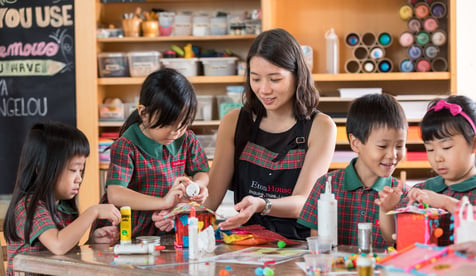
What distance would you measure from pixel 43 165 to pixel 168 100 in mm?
482

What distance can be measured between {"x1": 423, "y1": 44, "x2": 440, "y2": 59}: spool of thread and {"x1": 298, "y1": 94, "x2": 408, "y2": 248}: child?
228cm

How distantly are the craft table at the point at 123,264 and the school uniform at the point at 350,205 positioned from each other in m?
0.16

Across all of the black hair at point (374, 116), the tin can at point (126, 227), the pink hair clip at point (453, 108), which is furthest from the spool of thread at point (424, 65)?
the tin can at point (126, 227)

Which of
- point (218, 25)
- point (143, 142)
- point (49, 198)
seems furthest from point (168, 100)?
point (218, 25)

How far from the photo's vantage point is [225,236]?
214 cm

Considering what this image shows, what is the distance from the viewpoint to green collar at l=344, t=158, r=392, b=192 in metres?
2.12

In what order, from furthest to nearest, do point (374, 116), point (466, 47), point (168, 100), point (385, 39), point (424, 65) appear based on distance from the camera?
1. point (385, 39)
2. point (424, 65)
3. point (466, 47)
4. point (168, 100)
5. point (374, 116)

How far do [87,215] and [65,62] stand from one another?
2.74 m

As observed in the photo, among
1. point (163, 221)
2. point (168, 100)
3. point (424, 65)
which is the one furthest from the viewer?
point (424, 65)

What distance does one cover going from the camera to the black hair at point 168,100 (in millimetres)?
Result: 2375

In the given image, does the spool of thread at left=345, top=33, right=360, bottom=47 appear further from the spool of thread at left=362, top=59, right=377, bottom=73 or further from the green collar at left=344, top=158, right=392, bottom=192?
the green collar at left=344, top=158, right=392, bottom=192

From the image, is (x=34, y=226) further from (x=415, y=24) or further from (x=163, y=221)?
(x=415, y=24)

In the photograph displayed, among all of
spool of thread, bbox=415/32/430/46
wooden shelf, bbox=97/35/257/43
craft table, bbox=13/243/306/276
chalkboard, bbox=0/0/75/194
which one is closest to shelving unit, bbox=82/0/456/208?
wooden shelf, bbox=97/35/257/43

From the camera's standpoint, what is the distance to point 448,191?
6.70ft
